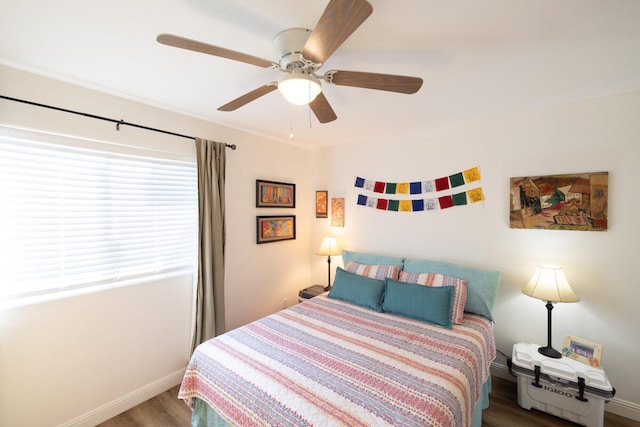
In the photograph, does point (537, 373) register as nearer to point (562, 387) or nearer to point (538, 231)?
point (562, 387)

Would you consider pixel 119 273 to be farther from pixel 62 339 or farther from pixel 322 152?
pixel 322 152

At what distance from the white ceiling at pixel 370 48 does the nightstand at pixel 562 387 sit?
2072mm

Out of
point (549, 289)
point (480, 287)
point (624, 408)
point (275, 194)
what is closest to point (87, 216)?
point (275, 194)

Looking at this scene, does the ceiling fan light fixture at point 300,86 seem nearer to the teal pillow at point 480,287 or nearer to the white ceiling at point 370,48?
the white ceiling at point 370,48

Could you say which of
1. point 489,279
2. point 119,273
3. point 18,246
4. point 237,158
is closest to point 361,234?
point 489,279

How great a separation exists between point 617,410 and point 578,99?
96.1 inches

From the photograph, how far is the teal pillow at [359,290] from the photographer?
2.48 m

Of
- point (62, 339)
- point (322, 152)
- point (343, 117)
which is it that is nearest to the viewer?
point (62, 339)

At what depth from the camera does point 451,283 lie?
2.37 m

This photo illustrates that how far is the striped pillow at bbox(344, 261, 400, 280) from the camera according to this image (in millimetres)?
2717

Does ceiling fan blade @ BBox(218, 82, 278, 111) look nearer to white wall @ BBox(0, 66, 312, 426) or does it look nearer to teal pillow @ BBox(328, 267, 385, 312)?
white wall @ BBox(0, 66, 312, 426)

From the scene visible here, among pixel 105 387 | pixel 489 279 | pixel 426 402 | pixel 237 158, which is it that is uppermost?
pixel 237 158

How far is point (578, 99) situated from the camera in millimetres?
2150

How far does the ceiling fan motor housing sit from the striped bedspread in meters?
1.67
